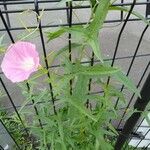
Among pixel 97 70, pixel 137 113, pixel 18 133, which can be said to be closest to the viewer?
pixel 97 70

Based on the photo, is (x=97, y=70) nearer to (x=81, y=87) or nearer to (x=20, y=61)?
(x=81, y=87)

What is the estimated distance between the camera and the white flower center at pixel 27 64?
2.86 ft

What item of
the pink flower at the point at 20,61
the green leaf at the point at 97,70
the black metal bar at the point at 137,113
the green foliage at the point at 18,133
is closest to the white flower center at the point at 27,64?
the pink flower at the point at 20,61

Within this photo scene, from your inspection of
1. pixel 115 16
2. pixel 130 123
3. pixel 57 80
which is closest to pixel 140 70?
pixel 115 16

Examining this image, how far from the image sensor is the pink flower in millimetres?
860

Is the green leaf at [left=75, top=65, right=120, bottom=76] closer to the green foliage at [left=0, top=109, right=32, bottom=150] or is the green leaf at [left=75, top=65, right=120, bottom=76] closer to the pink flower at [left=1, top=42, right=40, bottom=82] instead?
the pink flower at [left=1, top=42, right=40, bottom=82]

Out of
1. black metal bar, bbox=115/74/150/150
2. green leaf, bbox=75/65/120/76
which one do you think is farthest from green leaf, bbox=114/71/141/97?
black metal bar, bbox=115/74/150/150

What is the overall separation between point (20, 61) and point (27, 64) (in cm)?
2

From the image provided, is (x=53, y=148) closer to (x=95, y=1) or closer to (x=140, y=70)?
(x=95, y=1)

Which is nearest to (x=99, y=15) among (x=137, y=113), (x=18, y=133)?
(x=137, y=113)

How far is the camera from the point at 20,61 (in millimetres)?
885

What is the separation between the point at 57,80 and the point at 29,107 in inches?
23.4

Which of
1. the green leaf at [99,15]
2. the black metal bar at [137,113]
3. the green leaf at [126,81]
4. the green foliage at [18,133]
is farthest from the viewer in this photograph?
the green foliage at [18,133]

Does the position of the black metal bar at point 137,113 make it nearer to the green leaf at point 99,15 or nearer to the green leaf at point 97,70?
the green leaf at point 97,70
